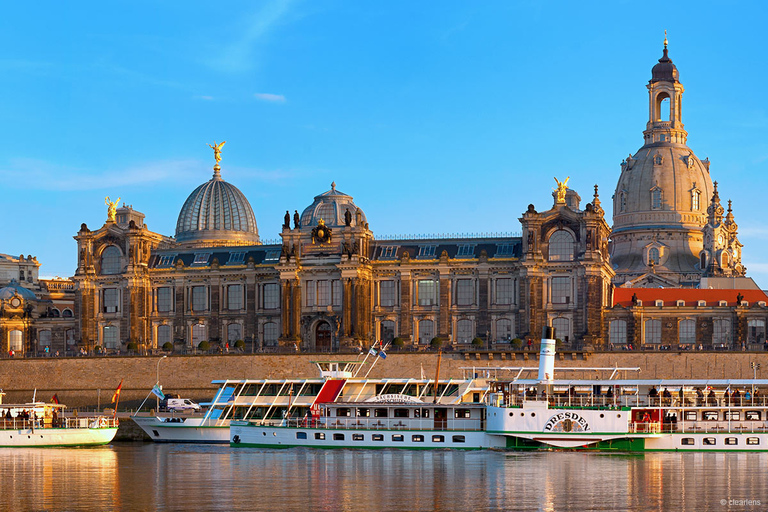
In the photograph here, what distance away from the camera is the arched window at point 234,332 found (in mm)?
126750

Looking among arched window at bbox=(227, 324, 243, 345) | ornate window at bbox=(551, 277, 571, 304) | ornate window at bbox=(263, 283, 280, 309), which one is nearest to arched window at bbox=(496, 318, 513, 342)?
ornate window at bbox=(551, 277, 571, 304)

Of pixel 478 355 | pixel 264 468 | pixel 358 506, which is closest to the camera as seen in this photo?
pixel 358 506

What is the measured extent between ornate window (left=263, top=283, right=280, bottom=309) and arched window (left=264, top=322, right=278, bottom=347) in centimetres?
168

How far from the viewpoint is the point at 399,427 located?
259 ft

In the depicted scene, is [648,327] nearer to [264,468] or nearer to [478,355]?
[478,355]

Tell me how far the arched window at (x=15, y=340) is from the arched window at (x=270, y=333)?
85.6 ft

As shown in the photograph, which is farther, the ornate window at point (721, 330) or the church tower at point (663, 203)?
the church tower at point (663, 203)

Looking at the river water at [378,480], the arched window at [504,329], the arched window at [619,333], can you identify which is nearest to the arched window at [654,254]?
the arched window at [619,333]

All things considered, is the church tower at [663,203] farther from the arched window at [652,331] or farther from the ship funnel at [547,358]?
the ship funnel at [547,358]

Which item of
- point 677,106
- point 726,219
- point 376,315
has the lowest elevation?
point 376,315

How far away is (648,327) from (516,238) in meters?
15.2

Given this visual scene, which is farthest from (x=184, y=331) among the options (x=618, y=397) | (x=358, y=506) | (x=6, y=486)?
(x=358, y=506)

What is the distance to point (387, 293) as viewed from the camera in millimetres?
123938

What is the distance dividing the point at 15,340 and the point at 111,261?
13.5m
